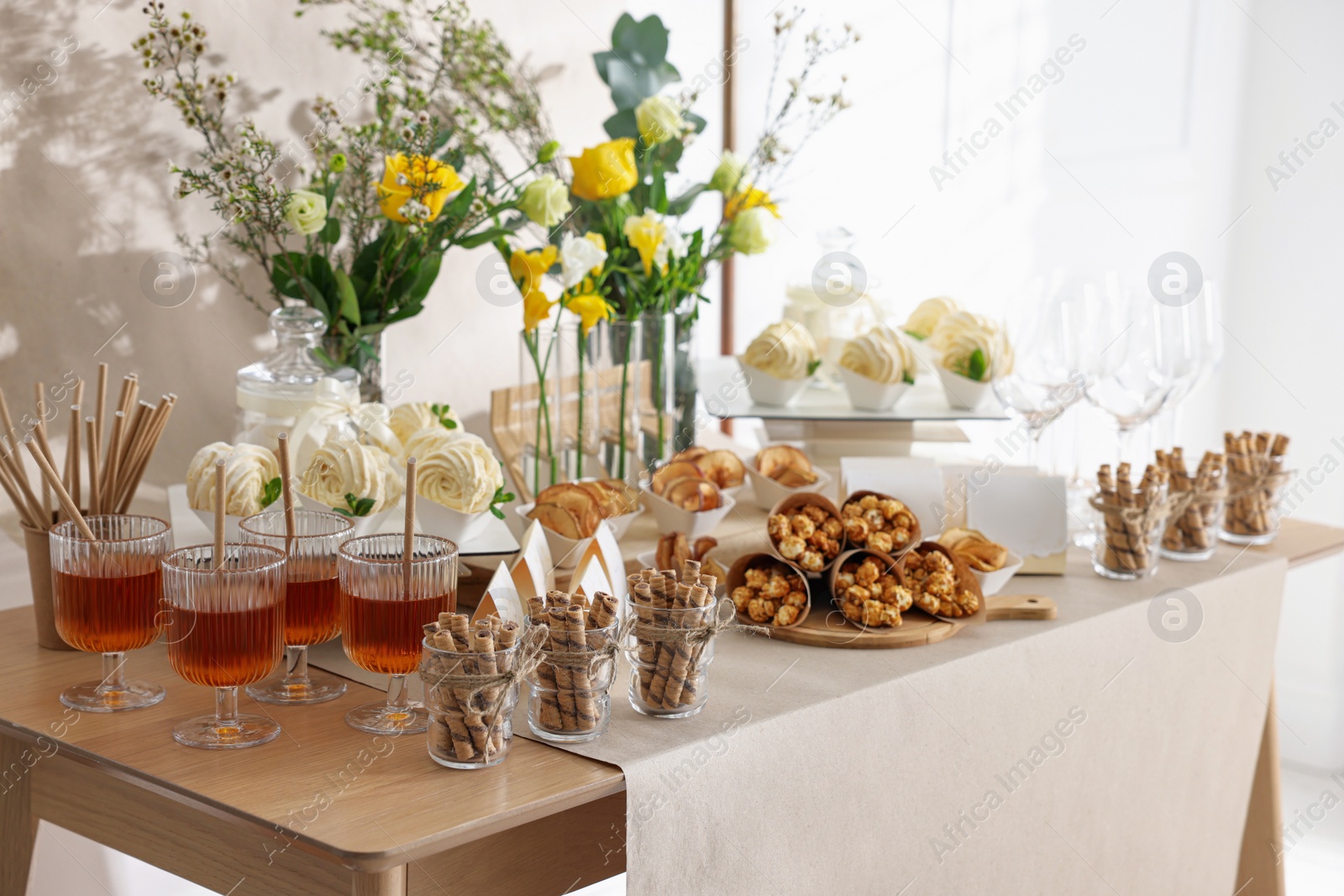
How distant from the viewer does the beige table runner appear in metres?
1.05

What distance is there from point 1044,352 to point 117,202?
1242mm

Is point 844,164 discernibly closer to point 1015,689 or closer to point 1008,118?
point 1008,118

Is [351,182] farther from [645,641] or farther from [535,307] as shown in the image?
[645,641]

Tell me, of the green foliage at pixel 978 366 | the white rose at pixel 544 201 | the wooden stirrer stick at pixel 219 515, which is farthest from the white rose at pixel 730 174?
the wooden stirrer stick at pixel 219 515

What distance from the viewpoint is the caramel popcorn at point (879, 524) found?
135 centimetres

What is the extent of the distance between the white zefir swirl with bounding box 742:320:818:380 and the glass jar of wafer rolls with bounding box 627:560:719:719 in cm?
75

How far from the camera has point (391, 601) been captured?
3.39ft

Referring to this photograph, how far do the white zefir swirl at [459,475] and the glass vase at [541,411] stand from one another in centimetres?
29

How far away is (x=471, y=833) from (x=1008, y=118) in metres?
2.58

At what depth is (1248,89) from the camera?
290 cm

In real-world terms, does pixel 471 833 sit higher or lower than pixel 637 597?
lower

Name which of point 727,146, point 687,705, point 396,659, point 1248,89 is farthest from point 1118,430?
point 1248,89

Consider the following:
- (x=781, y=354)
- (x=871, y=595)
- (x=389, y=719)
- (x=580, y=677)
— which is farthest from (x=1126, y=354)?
(x=389, y=719)

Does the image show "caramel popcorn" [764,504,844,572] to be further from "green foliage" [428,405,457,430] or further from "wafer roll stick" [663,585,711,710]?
"green foliage" [428,405,457,430]
